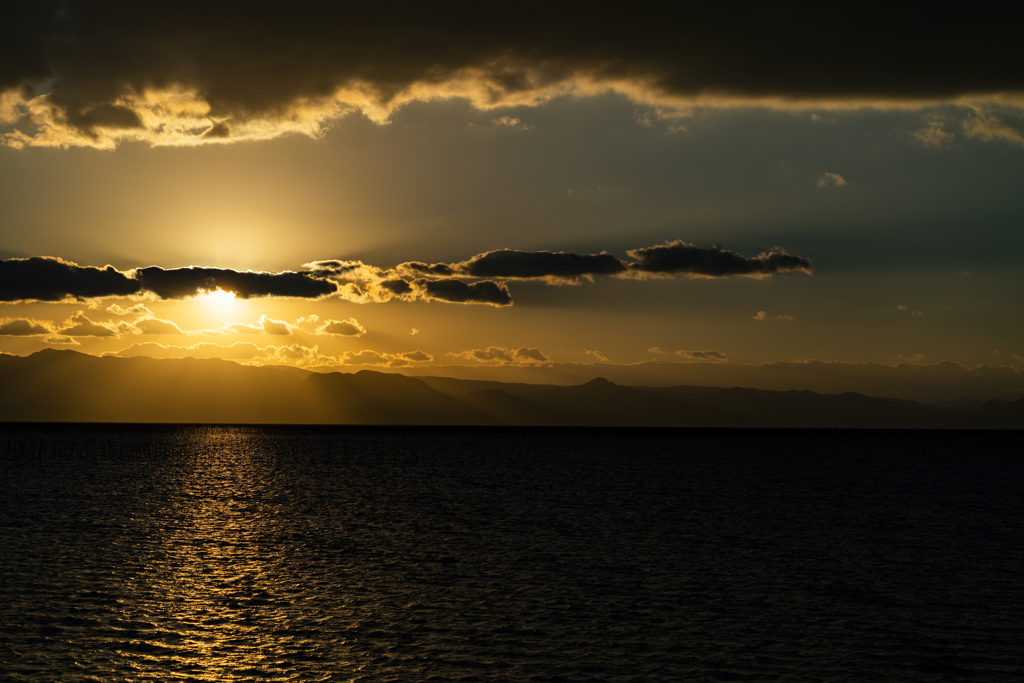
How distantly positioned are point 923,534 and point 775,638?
113 feet

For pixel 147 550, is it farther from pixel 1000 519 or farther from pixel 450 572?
pixel 1000 519

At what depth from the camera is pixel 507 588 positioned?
3625cm

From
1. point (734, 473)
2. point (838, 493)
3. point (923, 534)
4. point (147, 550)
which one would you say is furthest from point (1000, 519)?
point (147, 550)

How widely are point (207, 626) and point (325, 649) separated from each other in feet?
19.4

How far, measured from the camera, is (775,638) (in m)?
28.5

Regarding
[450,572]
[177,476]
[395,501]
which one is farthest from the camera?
[177,476]

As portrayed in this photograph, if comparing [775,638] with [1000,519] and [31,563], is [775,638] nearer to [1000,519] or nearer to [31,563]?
[31,563]

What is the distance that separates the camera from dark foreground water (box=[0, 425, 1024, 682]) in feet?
84.1

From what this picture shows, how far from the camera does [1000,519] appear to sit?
6600 cm

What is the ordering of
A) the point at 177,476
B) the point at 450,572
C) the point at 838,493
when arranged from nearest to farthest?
the point at 450,572, the point at 838,493, the point at 177,476

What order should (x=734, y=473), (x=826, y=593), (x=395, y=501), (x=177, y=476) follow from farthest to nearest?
1. (x=734, y=473)
2. (x=177, y=476)
3. (x=395, y=501)
4. (x=826, y=593)

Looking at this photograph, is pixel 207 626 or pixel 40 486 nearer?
pixel 207 626

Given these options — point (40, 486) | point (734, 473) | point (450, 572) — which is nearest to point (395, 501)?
point (450, 572)

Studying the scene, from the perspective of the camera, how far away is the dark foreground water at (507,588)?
1009 inches
